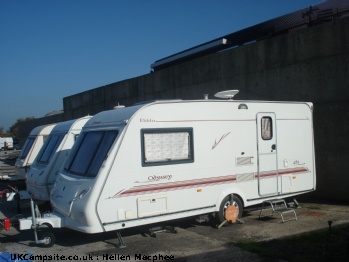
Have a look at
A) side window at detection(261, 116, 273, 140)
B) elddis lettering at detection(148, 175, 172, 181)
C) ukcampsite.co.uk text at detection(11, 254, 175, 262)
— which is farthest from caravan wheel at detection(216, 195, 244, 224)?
ukcampsite.co.uk text at detection(11, 254, 175, 262)

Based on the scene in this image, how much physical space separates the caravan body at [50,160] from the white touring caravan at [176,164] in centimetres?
183

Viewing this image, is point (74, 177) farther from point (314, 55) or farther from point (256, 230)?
point (314, 55)

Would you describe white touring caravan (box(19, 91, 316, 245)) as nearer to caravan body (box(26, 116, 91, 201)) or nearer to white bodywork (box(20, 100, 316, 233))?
white bodywork (box(20, 100, 316, 233))

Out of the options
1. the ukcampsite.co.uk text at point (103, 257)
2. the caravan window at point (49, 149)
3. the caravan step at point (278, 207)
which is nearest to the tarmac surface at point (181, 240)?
the ukcampsite.co.uk text at point (103, 257)

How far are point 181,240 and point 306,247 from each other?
6.93ft

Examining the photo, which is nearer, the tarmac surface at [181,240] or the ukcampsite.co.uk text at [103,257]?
the ukcampsite.co.uk text at [103,257]

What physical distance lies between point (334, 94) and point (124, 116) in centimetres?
530

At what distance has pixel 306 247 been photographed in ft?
21.1

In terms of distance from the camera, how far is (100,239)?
7.48 metres

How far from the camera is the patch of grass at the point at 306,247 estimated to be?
5938 millimetres

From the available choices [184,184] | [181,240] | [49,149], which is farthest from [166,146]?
[49,149]

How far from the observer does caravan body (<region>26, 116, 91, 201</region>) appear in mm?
9477

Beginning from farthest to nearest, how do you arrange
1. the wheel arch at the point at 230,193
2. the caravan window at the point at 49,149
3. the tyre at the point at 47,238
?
1. the caravan window at the point at 49,149
2. the wheel arch at the point at 230,193
3. the tyre at the point at 47,238

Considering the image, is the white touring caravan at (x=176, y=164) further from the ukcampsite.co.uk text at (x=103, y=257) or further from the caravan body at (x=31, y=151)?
the caravan body at (x=31, y=151)
